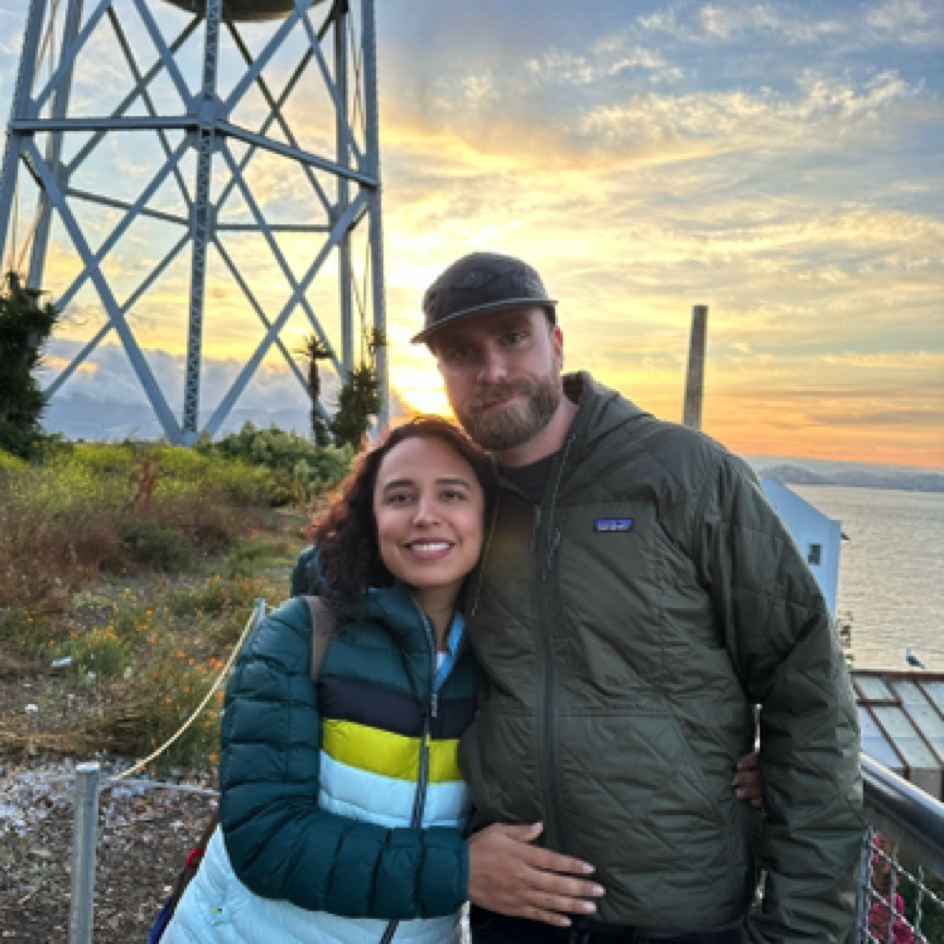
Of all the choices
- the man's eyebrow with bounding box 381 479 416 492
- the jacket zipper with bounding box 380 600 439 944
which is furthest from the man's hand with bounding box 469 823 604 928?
the man's eyebrow with bounding box 381 479 416 492

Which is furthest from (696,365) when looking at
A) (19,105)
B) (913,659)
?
(19,105)

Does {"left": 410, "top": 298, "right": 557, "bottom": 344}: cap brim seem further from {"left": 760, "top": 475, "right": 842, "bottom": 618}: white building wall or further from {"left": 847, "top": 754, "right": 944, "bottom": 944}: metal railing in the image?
{"left": 760, "top": 475, "right": 842, "bottom": 618}: white building wall

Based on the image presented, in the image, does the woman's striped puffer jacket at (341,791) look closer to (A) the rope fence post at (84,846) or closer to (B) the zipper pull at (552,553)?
(B) the zipper pull at (552,553)

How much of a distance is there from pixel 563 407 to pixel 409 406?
448 mm

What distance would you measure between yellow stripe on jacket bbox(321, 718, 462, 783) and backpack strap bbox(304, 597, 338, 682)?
0.12 metres

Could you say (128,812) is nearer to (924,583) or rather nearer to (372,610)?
(372,610)

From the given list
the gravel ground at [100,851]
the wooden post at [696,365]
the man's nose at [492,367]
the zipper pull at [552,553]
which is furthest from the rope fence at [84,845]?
the wooden post at [696,365]

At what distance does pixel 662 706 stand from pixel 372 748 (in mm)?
624

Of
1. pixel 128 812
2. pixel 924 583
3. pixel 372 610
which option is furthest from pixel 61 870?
pixel 924 583

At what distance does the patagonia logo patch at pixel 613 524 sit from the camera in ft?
5.99

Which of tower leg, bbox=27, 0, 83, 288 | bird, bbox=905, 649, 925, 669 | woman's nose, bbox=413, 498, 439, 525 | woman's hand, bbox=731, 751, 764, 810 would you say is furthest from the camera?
tower leg, bbox=27, 0, 83, 288

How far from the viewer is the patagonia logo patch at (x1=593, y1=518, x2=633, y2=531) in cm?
183

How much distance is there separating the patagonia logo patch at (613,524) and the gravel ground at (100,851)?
245cm

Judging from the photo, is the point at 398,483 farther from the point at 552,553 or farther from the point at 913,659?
the point at 913,659
